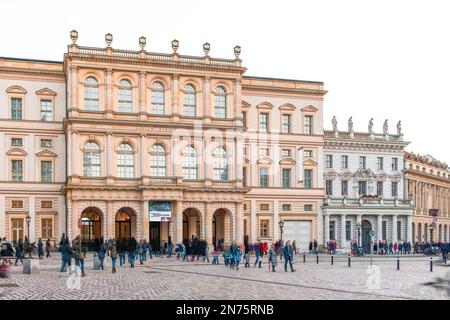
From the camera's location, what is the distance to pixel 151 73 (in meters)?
66.3

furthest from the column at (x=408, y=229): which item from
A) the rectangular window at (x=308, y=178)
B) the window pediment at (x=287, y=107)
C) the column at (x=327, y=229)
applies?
the window pediment at (x=287, y=107)

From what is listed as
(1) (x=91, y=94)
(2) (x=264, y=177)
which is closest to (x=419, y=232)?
(2) (x=264, y=177)

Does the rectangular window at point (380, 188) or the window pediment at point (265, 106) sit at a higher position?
the window pediment at point (265, 106)

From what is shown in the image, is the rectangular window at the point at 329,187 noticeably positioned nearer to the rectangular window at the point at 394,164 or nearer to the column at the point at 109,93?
the rectangular window at the point at 394,164

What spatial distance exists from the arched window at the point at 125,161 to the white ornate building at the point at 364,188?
22114 millimetres

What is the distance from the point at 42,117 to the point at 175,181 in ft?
45.8

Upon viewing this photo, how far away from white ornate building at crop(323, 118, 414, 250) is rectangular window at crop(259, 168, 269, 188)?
23.5 ft

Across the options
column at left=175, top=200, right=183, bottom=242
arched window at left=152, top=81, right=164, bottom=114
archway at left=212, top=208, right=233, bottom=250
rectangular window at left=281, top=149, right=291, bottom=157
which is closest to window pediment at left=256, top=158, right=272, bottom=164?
rectangular window at left=281, top=149, right=291, bottom=157

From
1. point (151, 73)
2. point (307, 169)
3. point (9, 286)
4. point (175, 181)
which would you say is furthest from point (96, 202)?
point (9, 286)

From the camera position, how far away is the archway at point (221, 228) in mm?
68125

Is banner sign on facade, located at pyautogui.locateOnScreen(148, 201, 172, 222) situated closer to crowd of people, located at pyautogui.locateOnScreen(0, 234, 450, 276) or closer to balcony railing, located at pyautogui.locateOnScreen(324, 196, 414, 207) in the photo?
crowd of people, located at pyautogui.locateOnScreen(0, 234, 450, 276)

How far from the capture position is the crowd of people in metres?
36.0
